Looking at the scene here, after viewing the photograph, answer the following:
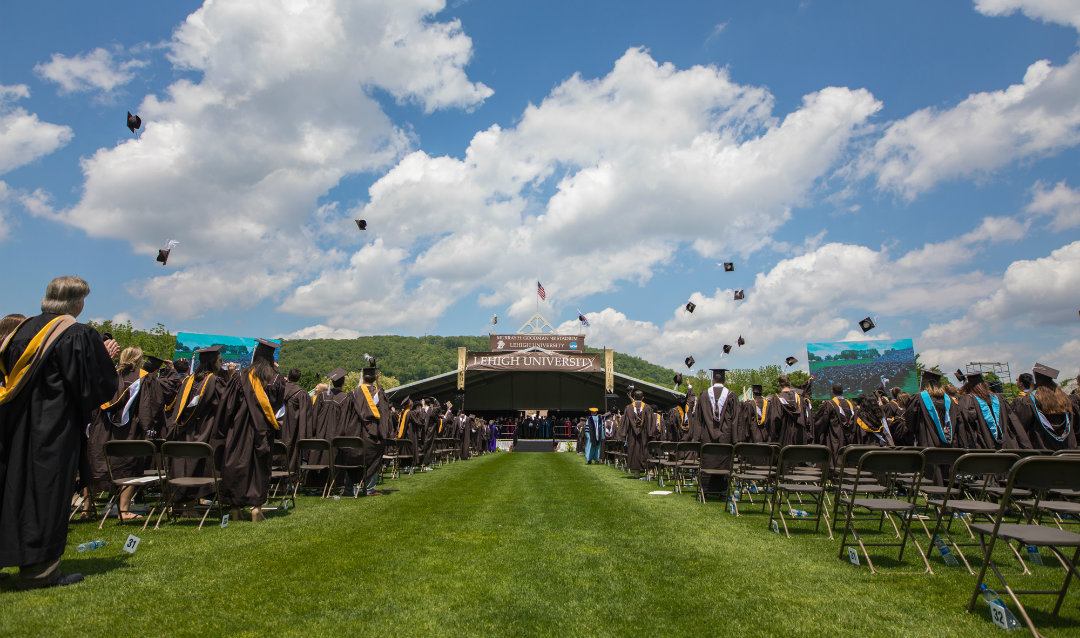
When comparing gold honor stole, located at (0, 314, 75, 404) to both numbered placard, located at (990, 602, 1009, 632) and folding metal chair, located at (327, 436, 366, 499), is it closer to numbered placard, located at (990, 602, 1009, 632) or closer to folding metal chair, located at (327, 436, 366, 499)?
folding metal chair, located at (327, 436, 366, 499)

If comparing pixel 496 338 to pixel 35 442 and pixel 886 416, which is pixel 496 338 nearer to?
pixel 886 416

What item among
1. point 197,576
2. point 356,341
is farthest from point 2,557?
point 356,341

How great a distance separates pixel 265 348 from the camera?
668cm

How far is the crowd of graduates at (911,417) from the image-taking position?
7.36 m

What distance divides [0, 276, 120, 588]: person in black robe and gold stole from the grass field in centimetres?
26

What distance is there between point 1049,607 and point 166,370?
32.5 ft

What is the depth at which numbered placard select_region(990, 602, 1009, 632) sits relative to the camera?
2775 mm

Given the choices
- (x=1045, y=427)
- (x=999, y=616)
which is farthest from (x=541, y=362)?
(x=999, y=616)

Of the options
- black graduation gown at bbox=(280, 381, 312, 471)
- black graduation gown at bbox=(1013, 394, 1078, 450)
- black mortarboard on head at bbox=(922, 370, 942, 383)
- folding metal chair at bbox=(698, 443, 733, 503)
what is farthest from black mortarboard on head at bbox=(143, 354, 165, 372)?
black graduation gown at bbox=(1013, 394, 1078, 450)

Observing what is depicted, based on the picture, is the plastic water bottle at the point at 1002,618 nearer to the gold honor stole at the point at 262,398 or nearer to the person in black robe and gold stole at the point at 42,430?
the person in black robe and gold stole at the point at 42,430

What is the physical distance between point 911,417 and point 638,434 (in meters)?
6.27

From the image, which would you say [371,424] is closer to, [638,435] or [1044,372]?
[638,435]

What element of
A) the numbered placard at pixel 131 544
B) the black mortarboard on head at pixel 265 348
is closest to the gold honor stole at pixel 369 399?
the black mortarboard on head at pixel 265 348

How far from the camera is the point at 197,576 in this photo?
3723mm
